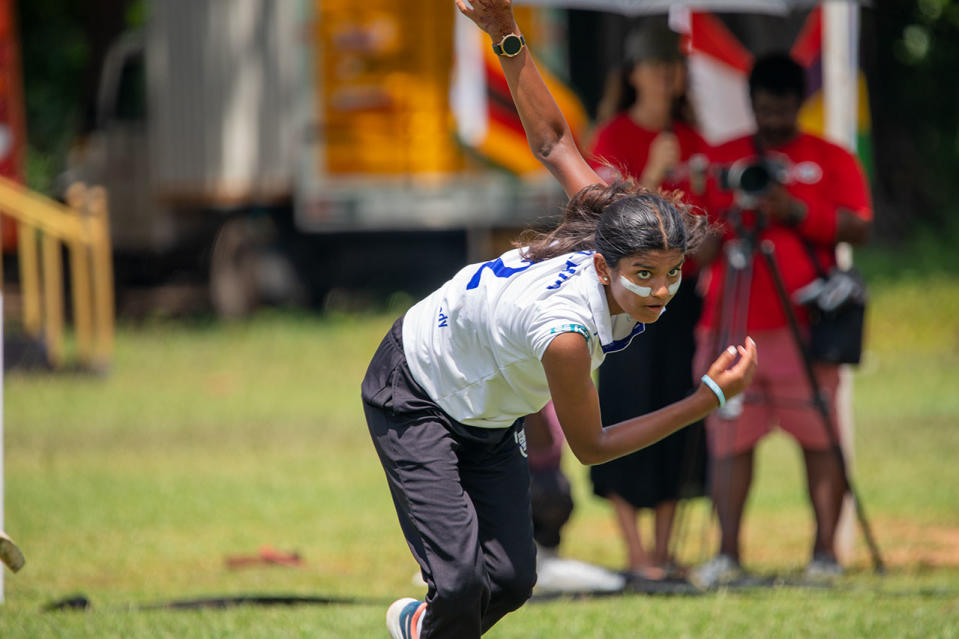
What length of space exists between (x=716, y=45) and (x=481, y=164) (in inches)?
300

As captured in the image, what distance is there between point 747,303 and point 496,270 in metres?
2.47

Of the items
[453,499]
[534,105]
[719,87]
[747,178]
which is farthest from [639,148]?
[453,499]

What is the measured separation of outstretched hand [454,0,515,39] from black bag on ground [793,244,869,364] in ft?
7.83

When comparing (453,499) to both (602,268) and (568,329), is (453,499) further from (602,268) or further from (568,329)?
(602,268)

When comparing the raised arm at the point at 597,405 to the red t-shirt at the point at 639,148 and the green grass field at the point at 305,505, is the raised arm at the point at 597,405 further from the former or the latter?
the red t-shirt at the point at 639,148

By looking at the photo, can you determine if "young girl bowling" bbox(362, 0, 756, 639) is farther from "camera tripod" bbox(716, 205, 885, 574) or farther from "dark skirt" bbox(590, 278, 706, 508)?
"dark skirt" bbox(590, 278, 706, 508)

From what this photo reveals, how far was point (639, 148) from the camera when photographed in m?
6.48

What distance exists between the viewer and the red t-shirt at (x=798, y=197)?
634 centimetres

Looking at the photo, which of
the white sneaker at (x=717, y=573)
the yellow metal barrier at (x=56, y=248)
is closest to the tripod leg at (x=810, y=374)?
the white sneaker at (x=717, y=573)

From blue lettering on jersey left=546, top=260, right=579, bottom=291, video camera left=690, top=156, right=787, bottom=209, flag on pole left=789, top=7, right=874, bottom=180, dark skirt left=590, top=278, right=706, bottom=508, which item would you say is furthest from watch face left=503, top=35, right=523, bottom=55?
flag on pole left=789, top=7, right=874, bottom=180

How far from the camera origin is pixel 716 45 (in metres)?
7.93

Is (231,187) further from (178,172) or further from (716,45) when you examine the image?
(716,45)

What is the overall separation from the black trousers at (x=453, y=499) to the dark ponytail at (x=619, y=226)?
616 mm

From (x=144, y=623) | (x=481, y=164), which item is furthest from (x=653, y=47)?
(x=481, y=164)
